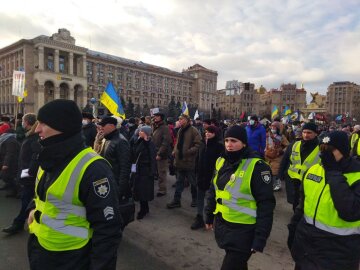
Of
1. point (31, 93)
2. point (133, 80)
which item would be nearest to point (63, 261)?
point (31, 93)

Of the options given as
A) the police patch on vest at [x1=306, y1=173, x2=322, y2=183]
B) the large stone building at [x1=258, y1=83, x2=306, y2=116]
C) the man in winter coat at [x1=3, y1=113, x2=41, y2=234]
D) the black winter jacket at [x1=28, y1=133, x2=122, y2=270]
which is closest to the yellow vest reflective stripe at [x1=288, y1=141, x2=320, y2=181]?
the police patch on vest at [x1=306, y1=173, x2=322, y2=183]

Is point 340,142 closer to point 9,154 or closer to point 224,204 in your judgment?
point 224,204

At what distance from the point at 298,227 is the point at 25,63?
82.7 meters

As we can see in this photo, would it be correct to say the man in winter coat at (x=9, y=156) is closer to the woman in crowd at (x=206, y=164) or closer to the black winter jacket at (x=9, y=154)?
the black winter jacket at (x=9, y=154)

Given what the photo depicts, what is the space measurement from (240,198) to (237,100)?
411 feet

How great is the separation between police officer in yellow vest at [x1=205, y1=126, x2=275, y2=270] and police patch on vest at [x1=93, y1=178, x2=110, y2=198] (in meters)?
1.25

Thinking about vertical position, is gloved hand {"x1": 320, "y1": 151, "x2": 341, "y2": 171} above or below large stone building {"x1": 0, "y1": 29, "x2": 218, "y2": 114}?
below

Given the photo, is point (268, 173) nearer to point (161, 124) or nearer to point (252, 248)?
point (252, 248)

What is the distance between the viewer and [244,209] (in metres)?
2.68

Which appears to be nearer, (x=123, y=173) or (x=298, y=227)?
(x=298, y=227)

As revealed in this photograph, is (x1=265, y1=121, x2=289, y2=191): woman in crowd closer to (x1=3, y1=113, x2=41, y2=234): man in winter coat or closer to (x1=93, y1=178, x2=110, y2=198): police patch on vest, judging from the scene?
(x1=3, y1=113, x2=41, y2=234): man in winter coat

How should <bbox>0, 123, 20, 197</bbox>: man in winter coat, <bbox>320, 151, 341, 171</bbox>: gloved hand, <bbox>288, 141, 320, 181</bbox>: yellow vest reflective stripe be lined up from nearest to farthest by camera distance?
<bbox>320, 151, 341, 171</bbox>: gloved hand → <bbox>288, 141, 320, 181</bbox>: yellow vest reflective stripe → <bbox>0, 123, 20, 197</bbox>: man in winter coat

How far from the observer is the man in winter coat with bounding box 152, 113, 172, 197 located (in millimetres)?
7156

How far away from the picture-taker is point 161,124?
293 inches
